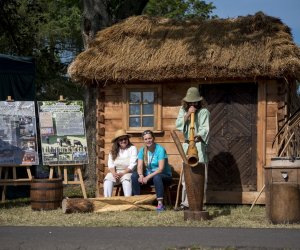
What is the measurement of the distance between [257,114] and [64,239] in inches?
221

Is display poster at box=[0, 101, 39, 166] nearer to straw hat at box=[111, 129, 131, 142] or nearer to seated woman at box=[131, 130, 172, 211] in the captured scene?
straw hat at box=[111, 129, 131, 142]

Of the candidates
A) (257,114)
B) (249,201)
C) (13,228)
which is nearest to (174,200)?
(249,201)

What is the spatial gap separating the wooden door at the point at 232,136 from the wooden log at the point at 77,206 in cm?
259

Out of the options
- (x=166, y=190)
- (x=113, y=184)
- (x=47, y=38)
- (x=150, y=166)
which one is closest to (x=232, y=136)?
(x=166, y=190)

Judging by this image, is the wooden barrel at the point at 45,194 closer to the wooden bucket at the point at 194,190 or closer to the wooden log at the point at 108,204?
the wooden log at the point at 108,204

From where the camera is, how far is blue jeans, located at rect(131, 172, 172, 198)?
12.2 meters

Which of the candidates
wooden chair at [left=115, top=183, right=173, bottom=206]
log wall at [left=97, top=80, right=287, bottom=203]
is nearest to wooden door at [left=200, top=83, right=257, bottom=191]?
log wall at [left=97, top=80, right=287, bottom=203]

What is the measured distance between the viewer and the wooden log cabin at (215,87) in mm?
13023

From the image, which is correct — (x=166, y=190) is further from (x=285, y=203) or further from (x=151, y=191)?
(x=285, y=203)

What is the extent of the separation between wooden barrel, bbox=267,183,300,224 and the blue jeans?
2345 millimetres

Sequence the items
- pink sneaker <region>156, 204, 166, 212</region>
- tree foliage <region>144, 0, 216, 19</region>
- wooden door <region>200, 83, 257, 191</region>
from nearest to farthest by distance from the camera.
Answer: pink sneaker <region>156, 204, 166, 212</region>, wooden door <region>200, 83, 257, 191</region>, tree foliage <region>144, 0, 216, 19</region>

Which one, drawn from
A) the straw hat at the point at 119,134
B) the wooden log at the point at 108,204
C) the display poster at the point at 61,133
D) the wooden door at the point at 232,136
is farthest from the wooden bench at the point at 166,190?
the display poster at the point at 61,133

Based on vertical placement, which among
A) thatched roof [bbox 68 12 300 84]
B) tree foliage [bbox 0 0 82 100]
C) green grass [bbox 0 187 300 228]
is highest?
tree foliage [bbox 0 0 82 100]

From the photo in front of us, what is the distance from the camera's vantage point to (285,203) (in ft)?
34.0
